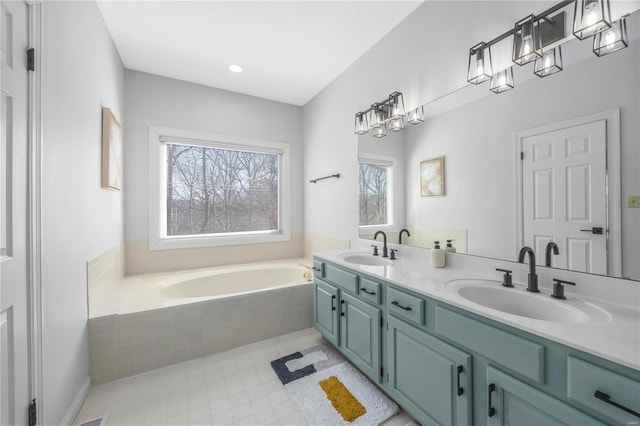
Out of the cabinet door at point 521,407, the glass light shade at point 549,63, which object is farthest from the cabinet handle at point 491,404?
the glass light shade at point 549,63

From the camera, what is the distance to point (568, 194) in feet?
3.82

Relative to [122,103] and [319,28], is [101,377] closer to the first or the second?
[122,103]

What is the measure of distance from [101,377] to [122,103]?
247 cm

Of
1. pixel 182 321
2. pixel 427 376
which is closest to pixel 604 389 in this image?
pixel 427 376

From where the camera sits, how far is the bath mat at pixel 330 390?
1452 mm

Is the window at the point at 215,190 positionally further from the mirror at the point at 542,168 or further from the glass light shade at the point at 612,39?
the glass light shade at the point at 612,39

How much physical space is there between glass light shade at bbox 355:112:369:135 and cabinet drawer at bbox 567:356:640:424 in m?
2.05

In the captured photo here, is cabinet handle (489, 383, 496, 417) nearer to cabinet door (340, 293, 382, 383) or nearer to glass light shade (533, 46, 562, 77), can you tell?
cabinet door (340, 293, 382, 383)

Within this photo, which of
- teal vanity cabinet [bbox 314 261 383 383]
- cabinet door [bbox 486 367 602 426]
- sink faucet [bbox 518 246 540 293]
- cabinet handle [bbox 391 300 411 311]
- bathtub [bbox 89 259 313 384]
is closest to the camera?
cabinet door [bbox 486 367 602 426]

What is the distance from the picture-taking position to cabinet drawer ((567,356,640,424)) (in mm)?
664

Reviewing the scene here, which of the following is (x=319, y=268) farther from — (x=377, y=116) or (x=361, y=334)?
(x=377, y=116)

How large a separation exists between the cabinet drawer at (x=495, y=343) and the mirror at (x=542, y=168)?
571 mm

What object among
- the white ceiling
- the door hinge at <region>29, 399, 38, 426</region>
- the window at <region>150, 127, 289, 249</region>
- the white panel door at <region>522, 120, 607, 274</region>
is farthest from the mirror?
the door hinge at <region>29, 399, 38, 426</region>

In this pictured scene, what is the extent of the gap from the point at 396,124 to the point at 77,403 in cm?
284
